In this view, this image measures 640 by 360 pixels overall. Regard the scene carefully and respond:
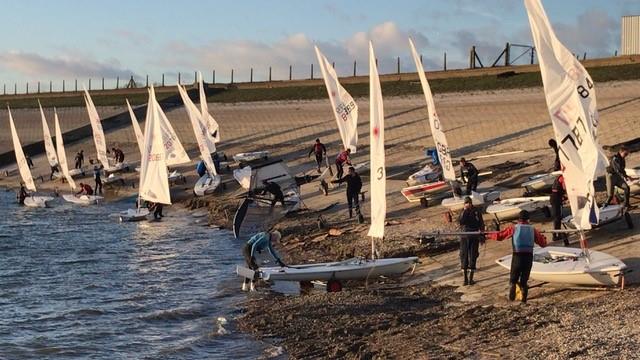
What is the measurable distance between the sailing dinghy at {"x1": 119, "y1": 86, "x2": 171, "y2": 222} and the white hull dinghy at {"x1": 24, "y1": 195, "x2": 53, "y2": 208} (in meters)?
8.96

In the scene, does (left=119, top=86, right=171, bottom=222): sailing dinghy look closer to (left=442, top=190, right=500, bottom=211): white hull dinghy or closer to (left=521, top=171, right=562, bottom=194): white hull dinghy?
(left=442, top=190, right=500, bottom=211): white hull dinghy

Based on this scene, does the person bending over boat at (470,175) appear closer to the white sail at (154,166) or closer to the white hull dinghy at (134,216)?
the white sail at (154,166)

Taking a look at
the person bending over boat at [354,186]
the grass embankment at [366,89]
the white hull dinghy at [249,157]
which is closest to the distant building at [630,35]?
the grass embankment at [366,89]

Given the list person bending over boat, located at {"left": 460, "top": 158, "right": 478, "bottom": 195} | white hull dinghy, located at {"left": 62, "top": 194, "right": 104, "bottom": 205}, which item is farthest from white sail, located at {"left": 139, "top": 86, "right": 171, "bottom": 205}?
person bending over boat, located at {"left": 460, "top": 158, "right": 478, "bottom": 195}

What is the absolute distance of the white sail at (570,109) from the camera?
14117 mm

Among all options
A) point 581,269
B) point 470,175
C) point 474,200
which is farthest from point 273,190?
point 581,269

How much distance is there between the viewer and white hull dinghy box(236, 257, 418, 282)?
17453 millimetres

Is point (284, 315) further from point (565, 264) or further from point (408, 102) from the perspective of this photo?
point (408, 102)

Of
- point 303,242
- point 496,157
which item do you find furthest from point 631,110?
point 303,242

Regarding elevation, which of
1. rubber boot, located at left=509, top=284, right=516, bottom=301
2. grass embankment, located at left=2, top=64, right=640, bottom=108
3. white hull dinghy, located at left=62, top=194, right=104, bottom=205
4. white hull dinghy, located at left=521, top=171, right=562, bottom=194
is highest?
grass embankment, located at left=2, top=64, right=640, bottom=108

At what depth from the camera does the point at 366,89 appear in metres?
58.6

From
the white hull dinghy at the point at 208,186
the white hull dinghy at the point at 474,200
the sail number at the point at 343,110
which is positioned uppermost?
the sail number at the point at 343,110

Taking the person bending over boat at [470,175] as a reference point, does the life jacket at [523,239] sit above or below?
below

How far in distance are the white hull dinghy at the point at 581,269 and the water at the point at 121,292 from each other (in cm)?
496
